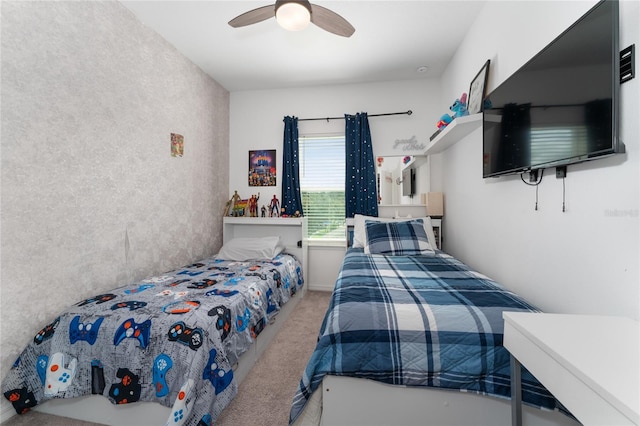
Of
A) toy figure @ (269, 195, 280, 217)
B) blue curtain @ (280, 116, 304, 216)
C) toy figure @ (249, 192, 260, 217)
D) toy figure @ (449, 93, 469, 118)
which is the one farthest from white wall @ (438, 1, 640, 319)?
toy figure @ (249, 192, 260, 217)

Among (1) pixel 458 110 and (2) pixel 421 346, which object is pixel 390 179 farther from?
(2) pixel 421 346

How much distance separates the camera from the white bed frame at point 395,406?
3.70 feet

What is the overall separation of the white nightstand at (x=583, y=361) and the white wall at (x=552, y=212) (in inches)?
10.1

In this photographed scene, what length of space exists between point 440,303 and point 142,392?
1521mm

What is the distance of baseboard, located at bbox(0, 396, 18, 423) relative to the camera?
4.75 feet

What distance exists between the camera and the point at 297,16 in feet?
5.23

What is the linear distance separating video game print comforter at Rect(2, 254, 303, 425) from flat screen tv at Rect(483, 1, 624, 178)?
6.14 ft

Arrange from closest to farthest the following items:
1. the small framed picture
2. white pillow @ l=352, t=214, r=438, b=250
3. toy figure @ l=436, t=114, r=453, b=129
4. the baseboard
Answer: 1. the baseboard
2. the small framed picture
3. toy figure @ l=436, t=114, r=453, b=129
4. white pillow @ l=352, t=214, r=438, b=250

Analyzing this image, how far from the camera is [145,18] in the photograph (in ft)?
7.50

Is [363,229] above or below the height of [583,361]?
above

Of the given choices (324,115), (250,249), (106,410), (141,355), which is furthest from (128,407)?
(324,115)

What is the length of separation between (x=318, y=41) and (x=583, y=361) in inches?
111

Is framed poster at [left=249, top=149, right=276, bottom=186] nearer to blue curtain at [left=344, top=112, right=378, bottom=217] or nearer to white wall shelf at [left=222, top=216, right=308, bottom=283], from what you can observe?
white wall shelf at [left=222, top=216, right=308, bottom=283]

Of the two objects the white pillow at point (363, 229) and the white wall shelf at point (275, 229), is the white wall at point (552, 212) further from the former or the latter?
the white wall shelf at point (275, 229)
